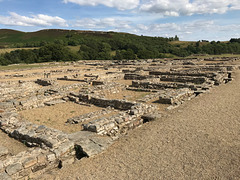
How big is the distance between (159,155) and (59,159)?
3234mm

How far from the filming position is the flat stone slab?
631 cm

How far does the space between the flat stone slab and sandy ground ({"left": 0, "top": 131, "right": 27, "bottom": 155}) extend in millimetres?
2059

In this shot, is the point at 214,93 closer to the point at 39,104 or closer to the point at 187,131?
the point at 187,131

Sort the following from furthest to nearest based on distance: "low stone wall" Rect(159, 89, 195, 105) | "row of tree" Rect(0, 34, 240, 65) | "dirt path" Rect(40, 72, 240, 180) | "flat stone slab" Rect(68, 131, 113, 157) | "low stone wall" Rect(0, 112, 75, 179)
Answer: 1. "row of tree" Rect(0, 34, 240, 65)
2. "low stone wall" Rect(159, 89, 195, 105)
3. "flat stone slab" Rect(68, 131, 113, 157)
4. "low stone wall" Rect(0, 112, 75, 179)
5. "dirt path" Rect(40, 72, 240, 180)

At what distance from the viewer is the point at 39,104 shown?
44.1 ft

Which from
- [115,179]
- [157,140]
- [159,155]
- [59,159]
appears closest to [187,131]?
[157,140]

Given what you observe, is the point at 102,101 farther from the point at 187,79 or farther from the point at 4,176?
the point at 187,79

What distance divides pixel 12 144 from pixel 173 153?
6.41m

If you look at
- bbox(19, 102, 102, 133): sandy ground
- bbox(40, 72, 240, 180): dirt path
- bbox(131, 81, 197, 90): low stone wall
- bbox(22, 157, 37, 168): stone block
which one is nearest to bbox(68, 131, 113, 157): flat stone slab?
bbox(40, 72, 240, 180): dirt path

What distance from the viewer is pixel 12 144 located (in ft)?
25.6

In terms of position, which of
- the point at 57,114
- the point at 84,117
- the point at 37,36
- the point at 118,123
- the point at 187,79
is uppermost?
the point at 37,36

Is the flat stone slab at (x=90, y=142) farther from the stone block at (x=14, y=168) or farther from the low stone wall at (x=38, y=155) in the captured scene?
the stone block at (x=14, y=168)

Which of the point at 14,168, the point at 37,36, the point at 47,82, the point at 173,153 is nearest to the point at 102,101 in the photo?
the point at 173,153

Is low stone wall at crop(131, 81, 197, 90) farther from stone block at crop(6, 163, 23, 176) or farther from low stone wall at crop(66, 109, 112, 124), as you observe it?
stone block at crop(6, 163, 23, 176)
